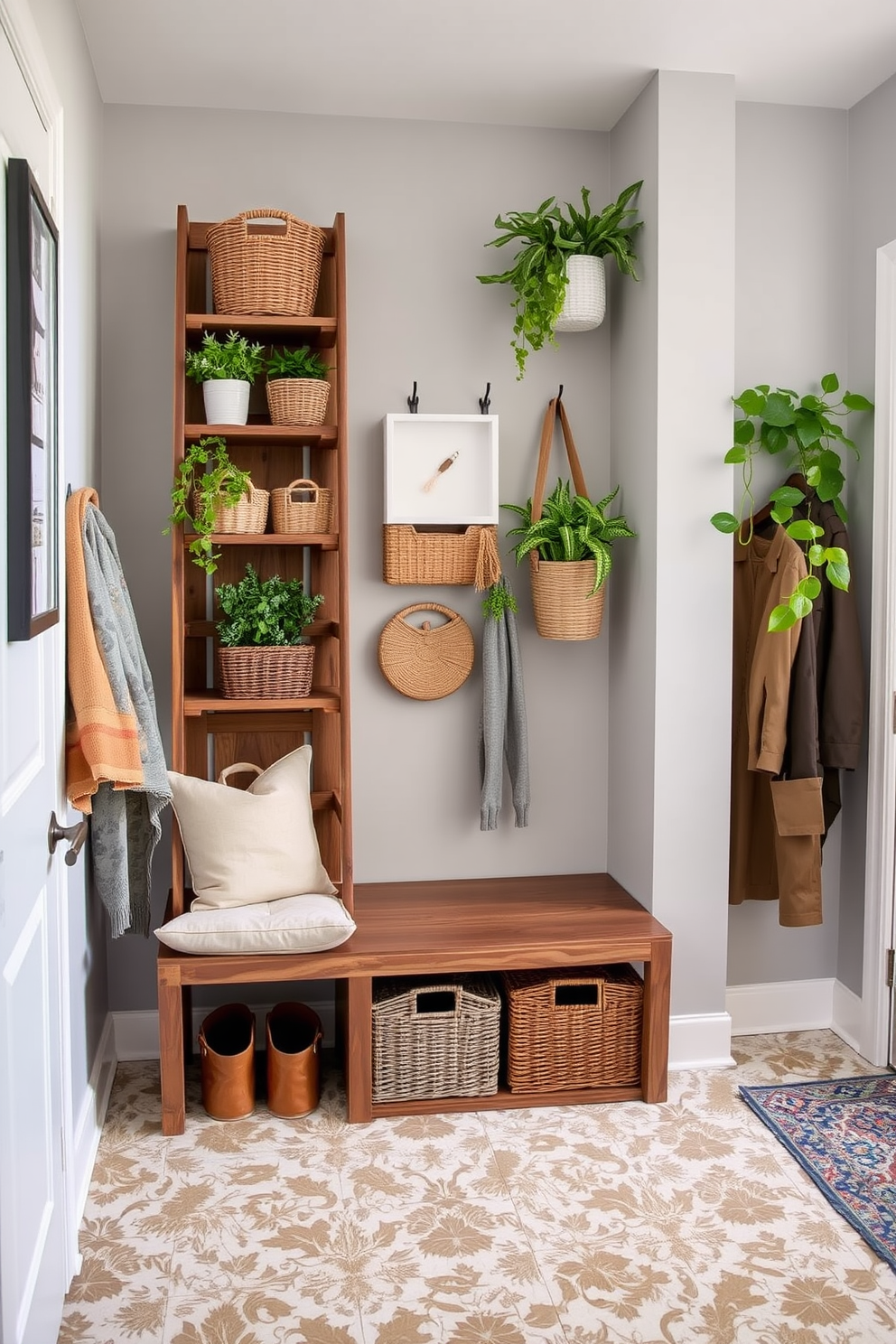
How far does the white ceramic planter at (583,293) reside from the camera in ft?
9.95

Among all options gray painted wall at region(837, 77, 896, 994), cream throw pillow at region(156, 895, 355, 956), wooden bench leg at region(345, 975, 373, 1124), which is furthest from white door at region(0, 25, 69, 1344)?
gray painted wall at region(837, 77, 896, 994)

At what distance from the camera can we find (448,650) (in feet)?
10.5

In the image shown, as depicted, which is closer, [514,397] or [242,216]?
[242,216]

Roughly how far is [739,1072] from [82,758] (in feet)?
6.42

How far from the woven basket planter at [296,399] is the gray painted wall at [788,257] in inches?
47.5

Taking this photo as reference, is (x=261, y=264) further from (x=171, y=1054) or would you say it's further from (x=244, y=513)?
(x=171, y=1054)

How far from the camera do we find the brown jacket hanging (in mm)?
2955

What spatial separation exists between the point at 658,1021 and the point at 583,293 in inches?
76.4

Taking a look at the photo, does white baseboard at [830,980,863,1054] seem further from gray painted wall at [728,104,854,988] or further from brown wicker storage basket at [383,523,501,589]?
brown wicker storage basket at [383,523,501,589]

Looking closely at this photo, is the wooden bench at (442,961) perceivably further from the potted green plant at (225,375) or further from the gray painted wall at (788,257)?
the potted green plant at (225,375)

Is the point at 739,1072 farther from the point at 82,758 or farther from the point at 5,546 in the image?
the point at 5,546

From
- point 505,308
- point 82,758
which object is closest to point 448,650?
point 505,308

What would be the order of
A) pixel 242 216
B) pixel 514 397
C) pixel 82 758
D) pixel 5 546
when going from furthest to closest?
pixel 514 397 → pixel 242 216 → pixel 82 758 → pixel 5 546

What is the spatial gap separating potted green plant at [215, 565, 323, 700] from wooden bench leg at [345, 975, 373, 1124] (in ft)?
2.57
